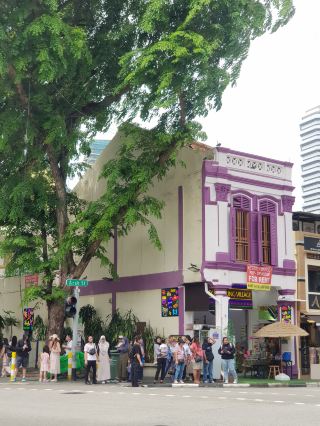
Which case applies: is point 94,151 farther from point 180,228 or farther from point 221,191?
point 221,191

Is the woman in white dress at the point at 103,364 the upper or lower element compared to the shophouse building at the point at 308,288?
lower

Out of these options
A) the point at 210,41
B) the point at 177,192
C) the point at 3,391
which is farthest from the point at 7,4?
the point at 3,391

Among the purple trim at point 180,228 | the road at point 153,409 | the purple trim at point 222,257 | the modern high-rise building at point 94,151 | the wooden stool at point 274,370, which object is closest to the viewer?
the road at point 153,409

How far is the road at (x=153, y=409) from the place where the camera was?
11.8 meters

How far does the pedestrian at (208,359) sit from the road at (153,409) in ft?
18.3

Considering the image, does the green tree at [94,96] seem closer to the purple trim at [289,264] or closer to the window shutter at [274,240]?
the window shutter at [274,240]

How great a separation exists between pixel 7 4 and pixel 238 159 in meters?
10.8

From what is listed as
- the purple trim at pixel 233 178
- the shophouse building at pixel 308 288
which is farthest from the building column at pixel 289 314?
the purple trim at pixel 233 178

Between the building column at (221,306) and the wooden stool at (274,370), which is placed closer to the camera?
the building column at (221,306)

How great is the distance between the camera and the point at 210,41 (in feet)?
82.2

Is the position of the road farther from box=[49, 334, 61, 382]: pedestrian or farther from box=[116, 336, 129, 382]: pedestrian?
box=[116, 336, 129, 382]: pedestrian

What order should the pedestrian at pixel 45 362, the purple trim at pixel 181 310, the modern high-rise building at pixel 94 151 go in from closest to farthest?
the pedestrian at pixel 45 362 < the purple trim at pixel 181 310 < the modern high-rise building at pixel 94 151

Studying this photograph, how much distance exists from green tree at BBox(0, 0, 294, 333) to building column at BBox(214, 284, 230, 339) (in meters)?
3.23

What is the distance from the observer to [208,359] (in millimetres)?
23719
